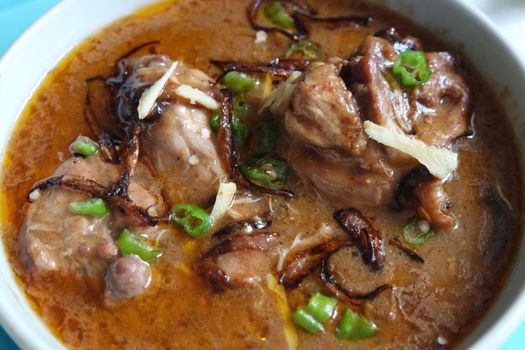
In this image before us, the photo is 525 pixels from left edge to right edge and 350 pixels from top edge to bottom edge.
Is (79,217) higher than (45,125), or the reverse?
(79,217)

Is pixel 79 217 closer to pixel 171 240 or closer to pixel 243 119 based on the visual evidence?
pixel 171 240

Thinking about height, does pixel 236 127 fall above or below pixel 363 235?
below

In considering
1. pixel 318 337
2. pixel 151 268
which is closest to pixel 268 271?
pixel 318 337

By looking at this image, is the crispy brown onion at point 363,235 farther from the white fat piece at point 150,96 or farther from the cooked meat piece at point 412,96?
the white fat piece at point 150,96

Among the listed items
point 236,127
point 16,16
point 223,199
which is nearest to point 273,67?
point 236,127

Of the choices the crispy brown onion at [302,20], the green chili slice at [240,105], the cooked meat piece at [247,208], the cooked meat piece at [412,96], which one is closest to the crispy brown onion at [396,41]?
the cooked meat piece at [412,96]

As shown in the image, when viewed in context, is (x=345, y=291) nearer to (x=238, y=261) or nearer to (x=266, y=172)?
(x=238, y=261)
